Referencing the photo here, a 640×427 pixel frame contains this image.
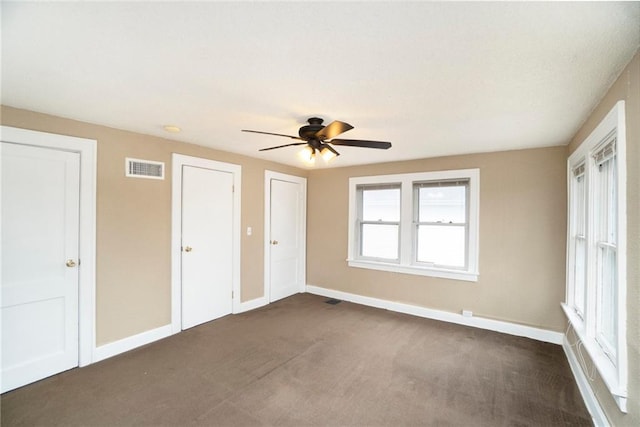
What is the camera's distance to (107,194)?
2910 mm

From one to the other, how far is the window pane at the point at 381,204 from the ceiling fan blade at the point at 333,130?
2.43 metres

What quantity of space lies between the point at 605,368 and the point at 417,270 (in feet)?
8.09

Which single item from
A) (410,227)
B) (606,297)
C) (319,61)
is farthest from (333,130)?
(410,227)

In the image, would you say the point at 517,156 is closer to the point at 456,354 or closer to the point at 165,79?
the point at 456,354

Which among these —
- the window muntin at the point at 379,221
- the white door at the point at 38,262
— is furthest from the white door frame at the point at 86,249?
the window muntin at the point at 379,221

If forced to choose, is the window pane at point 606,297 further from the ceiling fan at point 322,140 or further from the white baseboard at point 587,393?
the ceiling fan at point 322,140

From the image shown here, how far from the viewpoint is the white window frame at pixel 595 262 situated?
5.32ft

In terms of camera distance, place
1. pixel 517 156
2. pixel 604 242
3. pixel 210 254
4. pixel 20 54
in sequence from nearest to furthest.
A: pixel 20 54 → pixel 604 242 → pixel 517 156 → pixel 210 254

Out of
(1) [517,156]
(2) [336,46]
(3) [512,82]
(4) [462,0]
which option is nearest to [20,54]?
(2) [336,46]

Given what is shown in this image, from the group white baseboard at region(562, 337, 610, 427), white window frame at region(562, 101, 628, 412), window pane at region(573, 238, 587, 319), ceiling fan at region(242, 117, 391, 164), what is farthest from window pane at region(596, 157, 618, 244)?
ceiling fan at region(242, 117, 391, 164)

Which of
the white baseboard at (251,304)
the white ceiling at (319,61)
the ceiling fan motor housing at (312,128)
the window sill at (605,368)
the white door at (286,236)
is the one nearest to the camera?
the white ceiling at (319,61)

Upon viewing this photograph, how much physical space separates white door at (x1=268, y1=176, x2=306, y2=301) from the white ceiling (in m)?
2.21

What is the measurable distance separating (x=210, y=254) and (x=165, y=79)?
249cm

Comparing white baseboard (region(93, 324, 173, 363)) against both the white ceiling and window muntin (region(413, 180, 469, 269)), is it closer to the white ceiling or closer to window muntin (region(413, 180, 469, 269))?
the white ceiling
